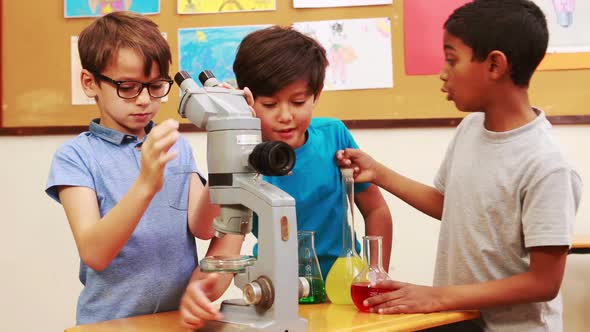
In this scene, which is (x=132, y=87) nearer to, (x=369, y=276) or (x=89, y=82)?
(x=89, y=82)

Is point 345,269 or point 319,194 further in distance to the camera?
point 319,194

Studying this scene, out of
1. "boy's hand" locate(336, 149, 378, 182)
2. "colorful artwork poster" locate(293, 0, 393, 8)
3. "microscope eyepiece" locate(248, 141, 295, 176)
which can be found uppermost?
"colorful artwork poster" locate(293, 0, 393, 8)

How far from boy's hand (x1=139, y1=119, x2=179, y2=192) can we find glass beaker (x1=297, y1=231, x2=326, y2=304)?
1.43ft

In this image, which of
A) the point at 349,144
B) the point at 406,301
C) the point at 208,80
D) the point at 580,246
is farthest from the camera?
the point at 580,246

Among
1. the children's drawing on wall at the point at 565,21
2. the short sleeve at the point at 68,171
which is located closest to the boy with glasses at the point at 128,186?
the short sleeve at the point at 68,171

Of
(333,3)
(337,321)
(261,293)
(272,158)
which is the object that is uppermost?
(333,3)

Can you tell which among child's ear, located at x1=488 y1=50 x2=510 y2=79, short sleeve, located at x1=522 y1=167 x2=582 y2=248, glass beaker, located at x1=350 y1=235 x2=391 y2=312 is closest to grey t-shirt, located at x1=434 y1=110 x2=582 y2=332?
short sleeve, located at x1=522 y1=167 x2=582 y2=248

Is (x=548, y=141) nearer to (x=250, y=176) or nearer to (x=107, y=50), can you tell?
(x=250, y=176)

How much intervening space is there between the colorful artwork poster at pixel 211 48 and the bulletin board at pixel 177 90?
3 cm

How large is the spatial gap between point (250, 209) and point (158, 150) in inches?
7.2

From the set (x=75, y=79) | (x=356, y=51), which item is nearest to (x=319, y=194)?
(x=356, y=51)

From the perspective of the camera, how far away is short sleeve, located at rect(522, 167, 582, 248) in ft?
4.50

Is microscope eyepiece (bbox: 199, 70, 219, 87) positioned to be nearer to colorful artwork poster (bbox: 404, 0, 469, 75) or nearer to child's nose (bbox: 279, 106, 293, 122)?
child's nose (bbox: 279, 106, 293, 122)

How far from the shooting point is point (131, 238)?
4.80 ft
